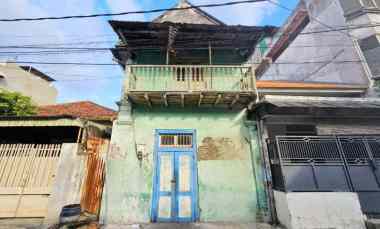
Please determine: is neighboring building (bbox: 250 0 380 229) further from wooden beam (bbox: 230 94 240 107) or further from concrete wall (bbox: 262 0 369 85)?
wooden beam (bbox: 230 94 240 107)

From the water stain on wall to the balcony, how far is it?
1320 millimetres

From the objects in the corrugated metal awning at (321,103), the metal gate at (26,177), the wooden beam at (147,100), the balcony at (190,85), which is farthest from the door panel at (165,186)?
the corrugated metal awning at (321,103)

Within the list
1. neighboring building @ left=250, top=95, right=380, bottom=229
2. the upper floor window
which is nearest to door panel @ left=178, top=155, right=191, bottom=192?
neighboring building @ left=250, top=95, right=380, bottom=229

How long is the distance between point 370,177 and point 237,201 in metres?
3.78

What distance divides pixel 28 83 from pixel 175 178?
51.5ft

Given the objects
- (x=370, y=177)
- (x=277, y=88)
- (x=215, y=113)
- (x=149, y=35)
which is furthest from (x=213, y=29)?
(x=370, y=177)

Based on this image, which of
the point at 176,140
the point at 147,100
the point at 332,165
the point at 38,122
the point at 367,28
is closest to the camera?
the point at 332,165

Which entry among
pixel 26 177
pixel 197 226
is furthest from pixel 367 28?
pixel 26 177

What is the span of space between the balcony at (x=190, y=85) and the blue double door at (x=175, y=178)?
122 centimetres

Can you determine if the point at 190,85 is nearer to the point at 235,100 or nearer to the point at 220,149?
the point at 235,100

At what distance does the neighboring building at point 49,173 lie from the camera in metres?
5.08

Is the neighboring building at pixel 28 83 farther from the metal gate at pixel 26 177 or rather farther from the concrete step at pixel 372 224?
the concrete step at pixel 372 224

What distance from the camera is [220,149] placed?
5.79 meters

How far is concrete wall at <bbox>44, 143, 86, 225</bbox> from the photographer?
4.89m
